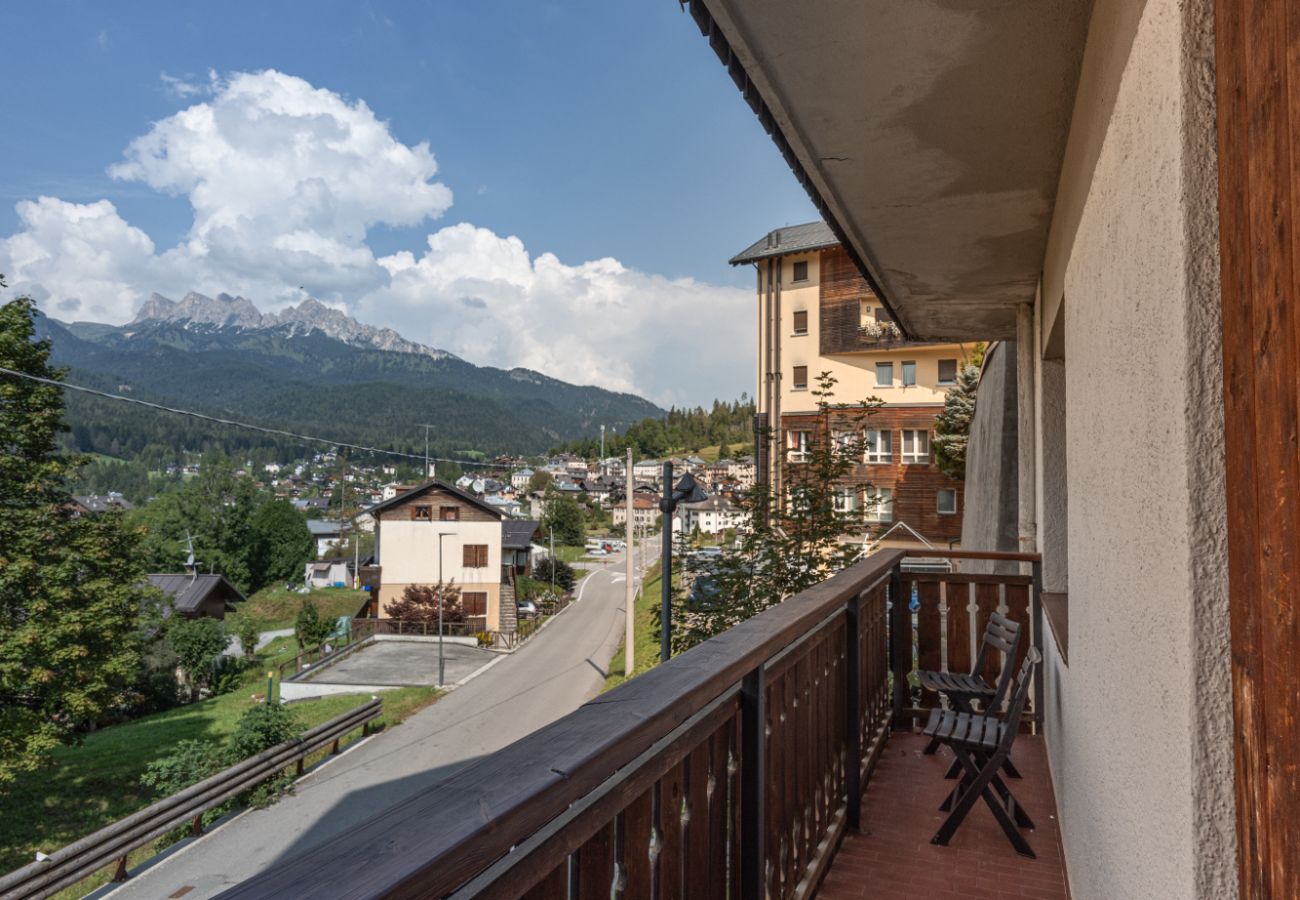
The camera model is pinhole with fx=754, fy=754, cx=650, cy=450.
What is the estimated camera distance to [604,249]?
6319 inches

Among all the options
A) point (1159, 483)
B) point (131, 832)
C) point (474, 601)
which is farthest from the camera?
point (474, 601)

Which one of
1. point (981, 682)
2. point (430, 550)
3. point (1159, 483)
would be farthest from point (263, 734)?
point (1159, 483)

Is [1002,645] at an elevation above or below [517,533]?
above

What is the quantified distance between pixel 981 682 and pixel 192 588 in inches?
1709

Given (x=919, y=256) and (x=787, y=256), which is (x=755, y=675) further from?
(x=787, y=256)

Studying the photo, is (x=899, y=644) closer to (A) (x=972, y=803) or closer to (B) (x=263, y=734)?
(A) (x=972, y=803)

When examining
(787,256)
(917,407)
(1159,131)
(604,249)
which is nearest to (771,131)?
(1159,131)

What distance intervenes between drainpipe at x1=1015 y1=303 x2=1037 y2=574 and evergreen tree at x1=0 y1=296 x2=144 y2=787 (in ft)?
71.4

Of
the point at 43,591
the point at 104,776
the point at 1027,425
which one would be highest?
the point at 1027,425

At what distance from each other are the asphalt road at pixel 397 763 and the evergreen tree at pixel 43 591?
661 centimetres

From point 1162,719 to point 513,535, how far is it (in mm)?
45491

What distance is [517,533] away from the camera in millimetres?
45875

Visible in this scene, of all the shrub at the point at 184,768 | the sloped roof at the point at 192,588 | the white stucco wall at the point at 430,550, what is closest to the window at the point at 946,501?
the shrub at the point at 184,768

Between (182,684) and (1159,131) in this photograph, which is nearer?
(1159,131)
